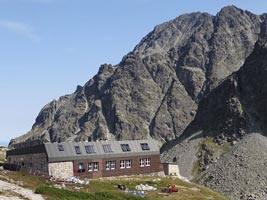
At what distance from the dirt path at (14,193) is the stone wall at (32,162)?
17675mm

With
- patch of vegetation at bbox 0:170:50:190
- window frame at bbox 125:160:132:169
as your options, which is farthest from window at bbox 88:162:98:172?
patch of vegetation at bbox 0:170:50:190

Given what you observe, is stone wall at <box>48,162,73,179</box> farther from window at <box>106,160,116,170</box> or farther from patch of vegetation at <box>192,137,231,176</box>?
patch of vegetation at <box>192,137,231,176</box>

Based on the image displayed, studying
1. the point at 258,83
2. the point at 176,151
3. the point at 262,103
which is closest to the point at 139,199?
the point at 176,151

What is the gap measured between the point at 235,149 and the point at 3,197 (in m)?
106

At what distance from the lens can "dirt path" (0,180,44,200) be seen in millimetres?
40397

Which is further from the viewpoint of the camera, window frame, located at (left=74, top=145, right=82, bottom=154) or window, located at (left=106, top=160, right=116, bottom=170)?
window, located at (left=106, top=160, right=116, bottom=170)

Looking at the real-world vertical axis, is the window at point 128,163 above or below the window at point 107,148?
below

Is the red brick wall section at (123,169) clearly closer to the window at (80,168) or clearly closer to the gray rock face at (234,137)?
the window at (80,168)

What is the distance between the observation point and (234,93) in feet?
583

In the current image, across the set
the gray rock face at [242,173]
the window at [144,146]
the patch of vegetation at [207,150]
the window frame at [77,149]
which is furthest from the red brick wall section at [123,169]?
the patch of vegetation at [207,150]

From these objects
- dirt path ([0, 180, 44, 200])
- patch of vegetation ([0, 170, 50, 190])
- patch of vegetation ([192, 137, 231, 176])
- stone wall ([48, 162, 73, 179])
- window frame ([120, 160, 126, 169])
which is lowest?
dirt path ([0, 180, 44, 200])

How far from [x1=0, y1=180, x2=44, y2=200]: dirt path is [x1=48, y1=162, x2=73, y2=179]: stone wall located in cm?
1713

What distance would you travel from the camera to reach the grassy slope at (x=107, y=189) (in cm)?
4491

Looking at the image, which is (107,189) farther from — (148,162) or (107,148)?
(148,162)
